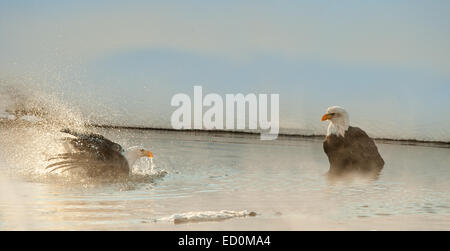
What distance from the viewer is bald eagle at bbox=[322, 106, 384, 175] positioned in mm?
15641

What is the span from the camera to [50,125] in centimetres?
1327

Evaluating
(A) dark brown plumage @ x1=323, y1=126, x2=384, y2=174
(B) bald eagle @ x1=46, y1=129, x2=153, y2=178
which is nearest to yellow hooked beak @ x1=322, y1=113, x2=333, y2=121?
(A) dark brown plumage @ x1=323, y1=126, x2=384, y2=174

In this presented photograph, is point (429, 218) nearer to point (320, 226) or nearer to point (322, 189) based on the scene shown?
point (320, 226)

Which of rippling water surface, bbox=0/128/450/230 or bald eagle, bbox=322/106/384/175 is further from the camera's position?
bald eagle, bbox=322/106/384/175

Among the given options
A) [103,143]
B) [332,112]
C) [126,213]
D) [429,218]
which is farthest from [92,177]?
[332,112]

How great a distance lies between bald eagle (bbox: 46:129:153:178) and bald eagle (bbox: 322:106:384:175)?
668 cm

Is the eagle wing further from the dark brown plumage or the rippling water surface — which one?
the rippling water surface

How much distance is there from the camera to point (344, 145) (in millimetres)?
15648

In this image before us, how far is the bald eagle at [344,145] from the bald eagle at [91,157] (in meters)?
6.68

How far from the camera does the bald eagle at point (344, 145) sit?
15641 mm

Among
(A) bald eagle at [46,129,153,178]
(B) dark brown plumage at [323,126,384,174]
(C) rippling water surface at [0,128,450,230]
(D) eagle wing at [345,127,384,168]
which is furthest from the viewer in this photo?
(D) eagle wing at [345,127,384,168]

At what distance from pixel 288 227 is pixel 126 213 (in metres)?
2.15

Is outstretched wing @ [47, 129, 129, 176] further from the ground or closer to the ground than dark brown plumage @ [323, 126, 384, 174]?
closer to the ground

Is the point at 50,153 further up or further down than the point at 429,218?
further up
